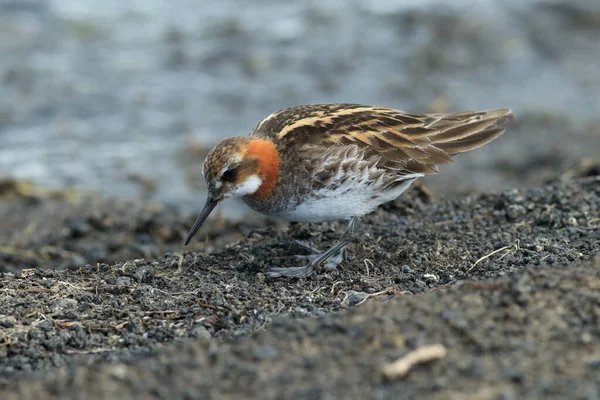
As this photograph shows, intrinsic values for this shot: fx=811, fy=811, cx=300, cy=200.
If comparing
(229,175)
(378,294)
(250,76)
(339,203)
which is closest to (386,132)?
(339,203)

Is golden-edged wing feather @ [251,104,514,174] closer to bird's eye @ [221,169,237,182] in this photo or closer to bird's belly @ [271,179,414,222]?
bird's belly @ [271,179,414,222]

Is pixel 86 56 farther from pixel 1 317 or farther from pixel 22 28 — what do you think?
pixel 1 317

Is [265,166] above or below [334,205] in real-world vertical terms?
above

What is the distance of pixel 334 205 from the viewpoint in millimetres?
7527

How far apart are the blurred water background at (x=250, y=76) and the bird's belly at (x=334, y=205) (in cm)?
460

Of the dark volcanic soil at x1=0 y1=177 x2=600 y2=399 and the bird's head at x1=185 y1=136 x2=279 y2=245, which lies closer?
the dark volcanic soil at x1=0 y1=177 x2=600 y2=399

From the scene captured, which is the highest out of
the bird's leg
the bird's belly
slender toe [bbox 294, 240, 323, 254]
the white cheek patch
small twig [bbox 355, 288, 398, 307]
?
the white cheek patch

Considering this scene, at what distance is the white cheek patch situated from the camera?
759 centimetres

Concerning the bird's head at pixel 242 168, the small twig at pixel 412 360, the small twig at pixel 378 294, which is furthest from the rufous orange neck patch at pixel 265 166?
the small twig at pixel 412 360

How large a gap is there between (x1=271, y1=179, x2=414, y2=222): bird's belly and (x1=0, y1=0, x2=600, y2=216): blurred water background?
460 cm

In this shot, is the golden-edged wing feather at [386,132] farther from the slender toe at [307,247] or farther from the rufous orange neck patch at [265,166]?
the slender toe at [307,247]

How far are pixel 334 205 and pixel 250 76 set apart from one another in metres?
9.66

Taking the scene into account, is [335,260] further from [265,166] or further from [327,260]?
[265,166]

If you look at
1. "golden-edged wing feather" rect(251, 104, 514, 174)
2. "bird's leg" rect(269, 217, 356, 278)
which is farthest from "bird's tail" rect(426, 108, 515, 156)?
"bird's leg" rect(269, 217, 356, 278)
